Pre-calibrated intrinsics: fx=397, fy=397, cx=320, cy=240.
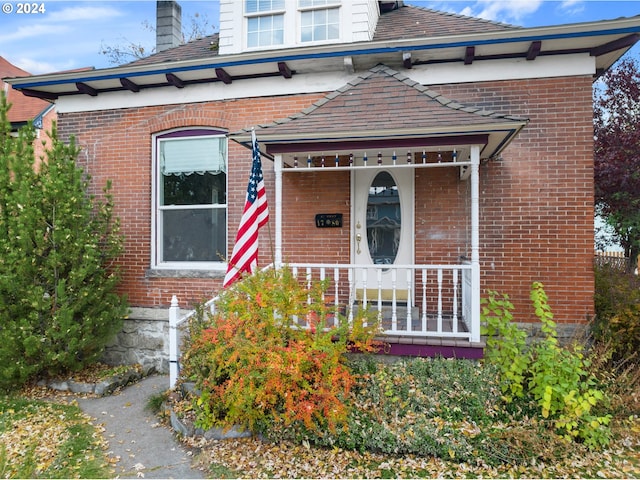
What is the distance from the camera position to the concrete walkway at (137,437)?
11.9 feet

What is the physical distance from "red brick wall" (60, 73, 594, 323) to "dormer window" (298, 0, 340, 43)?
3.72 feet

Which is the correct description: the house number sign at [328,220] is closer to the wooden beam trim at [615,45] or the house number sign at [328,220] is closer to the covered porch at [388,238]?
the covered porch at [388,238]

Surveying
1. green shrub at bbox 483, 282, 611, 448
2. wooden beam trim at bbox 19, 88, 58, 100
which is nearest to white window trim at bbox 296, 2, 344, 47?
wooden beam trim at bbox 19, 88, 58, 100

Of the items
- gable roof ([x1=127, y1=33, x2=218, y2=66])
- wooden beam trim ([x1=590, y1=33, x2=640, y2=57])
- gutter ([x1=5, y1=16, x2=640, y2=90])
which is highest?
gable roof ([x1=127, y1=33, x2=218, y2=66])

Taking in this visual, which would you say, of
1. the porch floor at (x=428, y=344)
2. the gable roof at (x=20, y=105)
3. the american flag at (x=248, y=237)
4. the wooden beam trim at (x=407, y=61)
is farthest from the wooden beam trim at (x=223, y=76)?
the gable roof at (x=20, y=105)

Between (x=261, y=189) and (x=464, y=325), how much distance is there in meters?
3.16

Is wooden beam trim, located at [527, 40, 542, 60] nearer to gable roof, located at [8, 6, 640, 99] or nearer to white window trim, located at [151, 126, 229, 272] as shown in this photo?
gable roof, located at [8, 6, 640, 99]

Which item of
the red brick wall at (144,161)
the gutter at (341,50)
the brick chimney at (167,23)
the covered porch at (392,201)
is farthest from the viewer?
the brick chimney at (167,23)

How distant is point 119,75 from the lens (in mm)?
6414

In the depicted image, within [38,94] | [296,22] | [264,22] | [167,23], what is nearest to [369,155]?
[296,22]

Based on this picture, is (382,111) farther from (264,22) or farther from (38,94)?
(38,94)

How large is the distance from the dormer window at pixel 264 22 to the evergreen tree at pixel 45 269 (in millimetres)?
3433

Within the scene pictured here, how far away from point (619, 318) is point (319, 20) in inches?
240

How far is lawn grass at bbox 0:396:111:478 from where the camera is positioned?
364 cm
